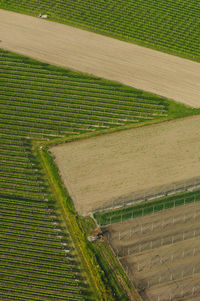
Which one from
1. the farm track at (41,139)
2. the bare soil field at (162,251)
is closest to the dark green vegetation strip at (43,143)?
the farm track at (41,139)

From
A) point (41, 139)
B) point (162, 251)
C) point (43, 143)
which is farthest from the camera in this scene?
point (41, 139)

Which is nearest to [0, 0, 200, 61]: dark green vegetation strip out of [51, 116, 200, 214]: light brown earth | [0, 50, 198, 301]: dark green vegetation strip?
[0, 50, 198, 301]: dark green vegetation strip

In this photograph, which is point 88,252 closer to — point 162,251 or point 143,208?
point 162,251

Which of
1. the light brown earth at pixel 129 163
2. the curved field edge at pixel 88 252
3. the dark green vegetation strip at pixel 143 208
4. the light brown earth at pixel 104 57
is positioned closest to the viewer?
the curved field edge at pixel 88 252

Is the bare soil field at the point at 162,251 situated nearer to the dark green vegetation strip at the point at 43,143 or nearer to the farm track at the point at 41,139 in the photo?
the dark green vegetation strip at the point at 43,143

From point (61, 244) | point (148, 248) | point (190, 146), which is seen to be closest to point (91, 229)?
point (61, 244)

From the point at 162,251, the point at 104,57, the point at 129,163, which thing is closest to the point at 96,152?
the point at 129,163

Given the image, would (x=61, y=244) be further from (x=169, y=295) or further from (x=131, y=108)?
(x=131, y=108)

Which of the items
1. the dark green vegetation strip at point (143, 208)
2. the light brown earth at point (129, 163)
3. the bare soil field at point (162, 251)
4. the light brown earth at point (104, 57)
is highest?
the light brown earth at point (104, 57)
